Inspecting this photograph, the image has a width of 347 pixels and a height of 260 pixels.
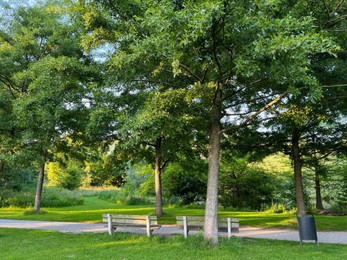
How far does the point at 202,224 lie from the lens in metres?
8.09

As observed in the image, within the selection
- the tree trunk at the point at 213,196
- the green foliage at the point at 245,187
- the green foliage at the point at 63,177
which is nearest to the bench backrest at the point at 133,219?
the tree trunk at the point at 213,196

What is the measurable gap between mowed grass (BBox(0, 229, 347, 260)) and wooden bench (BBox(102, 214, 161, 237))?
11.4 inches

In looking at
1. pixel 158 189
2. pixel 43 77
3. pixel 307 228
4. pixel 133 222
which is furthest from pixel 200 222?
pixel 158 189

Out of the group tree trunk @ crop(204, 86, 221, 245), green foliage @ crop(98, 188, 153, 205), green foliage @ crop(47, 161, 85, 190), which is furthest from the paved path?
green foliage @ crop(47, 161, 85, 190)

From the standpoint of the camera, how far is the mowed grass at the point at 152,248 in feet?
20.6

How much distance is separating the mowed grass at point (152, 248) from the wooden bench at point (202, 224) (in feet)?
1.13

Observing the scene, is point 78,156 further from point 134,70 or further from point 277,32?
point 277,32

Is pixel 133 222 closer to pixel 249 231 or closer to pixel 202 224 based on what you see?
pixel 202 224

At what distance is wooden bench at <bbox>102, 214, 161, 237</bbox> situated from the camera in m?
8.31

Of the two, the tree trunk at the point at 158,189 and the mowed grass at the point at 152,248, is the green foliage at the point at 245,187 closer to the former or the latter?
the tree trunk at the point at 158,189

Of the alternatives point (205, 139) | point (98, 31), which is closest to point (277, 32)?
point (98, 31)

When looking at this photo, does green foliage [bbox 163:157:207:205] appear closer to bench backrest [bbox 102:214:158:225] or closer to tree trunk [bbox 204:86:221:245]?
bench backrest [bbox 102:214:158:225]

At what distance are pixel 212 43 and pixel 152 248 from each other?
14.8 feet

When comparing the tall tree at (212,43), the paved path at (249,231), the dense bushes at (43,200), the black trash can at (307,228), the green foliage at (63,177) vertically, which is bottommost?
the paved path at (249,231)
